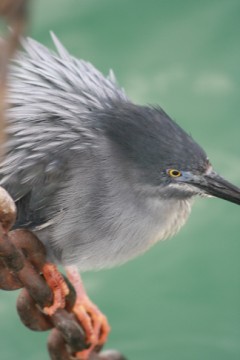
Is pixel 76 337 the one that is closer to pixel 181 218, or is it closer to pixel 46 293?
pixel 46 293

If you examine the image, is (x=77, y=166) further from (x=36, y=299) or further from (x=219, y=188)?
(x=36, y=299)

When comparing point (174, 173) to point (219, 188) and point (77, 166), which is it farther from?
point (77, 166)

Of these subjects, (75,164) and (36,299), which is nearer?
(36,299)

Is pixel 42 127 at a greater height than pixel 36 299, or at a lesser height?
greater

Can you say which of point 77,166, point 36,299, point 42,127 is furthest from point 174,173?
point 36,299

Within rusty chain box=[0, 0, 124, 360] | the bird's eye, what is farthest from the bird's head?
rusty chain box=[0, 0, 124, 360]

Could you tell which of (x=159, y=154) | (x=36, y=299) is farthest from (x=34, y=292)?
(x=159, y=154)

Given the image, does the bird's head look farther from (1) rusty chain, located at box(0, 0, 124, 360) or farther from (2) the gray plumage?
(1) rusty chain, located at box(0, 0, 124, 360)

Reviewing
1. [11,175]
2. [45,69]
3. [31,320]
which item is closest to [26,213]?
[11,175]

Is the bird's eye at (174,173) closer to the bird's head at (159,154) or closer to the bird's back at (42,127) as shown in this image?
the bird's head at (159,154)
